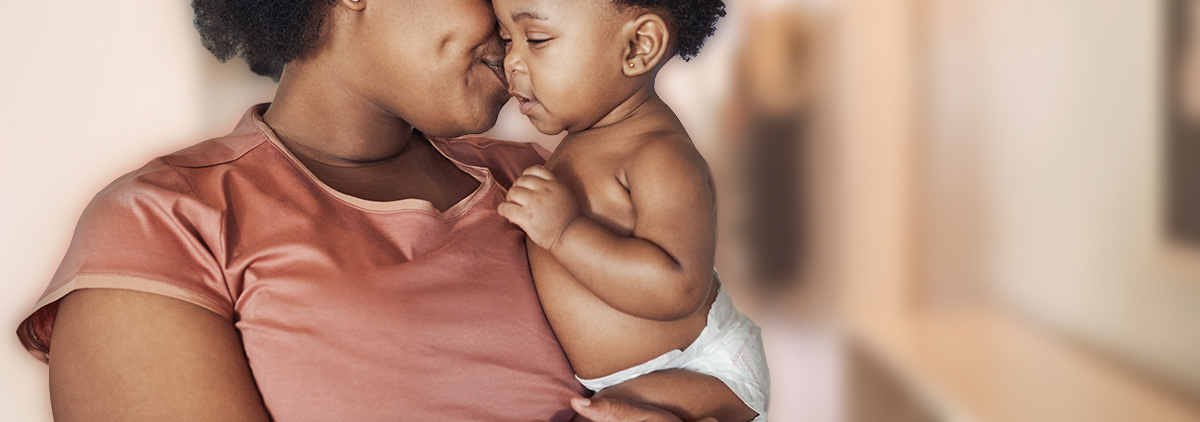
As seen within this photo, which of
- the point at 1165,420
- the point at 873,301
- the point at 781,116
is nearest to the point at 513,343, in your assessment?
the point at 1165,420

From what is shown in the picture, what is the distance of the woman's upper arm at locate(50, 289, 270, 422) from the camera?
804 millimetres

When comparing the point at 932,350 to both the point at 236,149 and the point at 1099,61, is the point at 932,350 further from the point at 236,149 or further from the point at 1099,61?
the point at 236,149

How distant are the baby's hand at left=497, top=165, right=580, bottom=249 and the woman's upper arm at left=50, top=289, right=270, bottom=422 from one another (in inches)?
13.3

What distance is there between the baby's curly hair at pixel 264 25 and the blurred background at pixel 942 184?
0.59 meters

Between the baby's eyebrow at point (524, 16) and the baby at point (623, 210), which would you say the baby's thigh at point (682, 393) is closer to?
the baby at point (623, 210)

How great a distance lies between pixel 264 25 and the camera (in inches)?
42.7

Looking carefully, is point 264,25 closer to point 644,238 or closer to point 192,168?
point 192,168

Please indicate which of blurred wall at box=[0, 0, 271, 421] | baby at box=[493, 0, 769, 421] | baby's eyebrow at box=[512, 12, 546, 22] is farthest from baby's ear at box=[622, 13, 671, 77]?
blurred wall at box=[0, 0, 271, 421]

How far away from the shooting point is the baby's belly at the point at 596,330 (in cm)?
102

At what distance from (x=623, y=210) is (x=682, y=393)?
229 mm

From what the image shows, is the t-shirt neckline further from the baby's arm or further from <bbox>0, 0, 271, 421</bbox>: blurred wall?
<bbox>0, 0, 271, 421</bbox>: blurred wall

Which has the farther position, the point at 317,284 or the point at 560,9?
the point at 560,9

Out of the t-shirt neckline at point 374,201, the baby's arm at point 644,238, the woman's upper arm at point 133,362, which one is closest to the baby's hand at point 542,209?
the baby's arm at point 644,238

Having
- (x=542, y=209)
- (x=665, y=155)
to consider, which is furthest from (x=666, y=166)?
(x=542, y=209)
